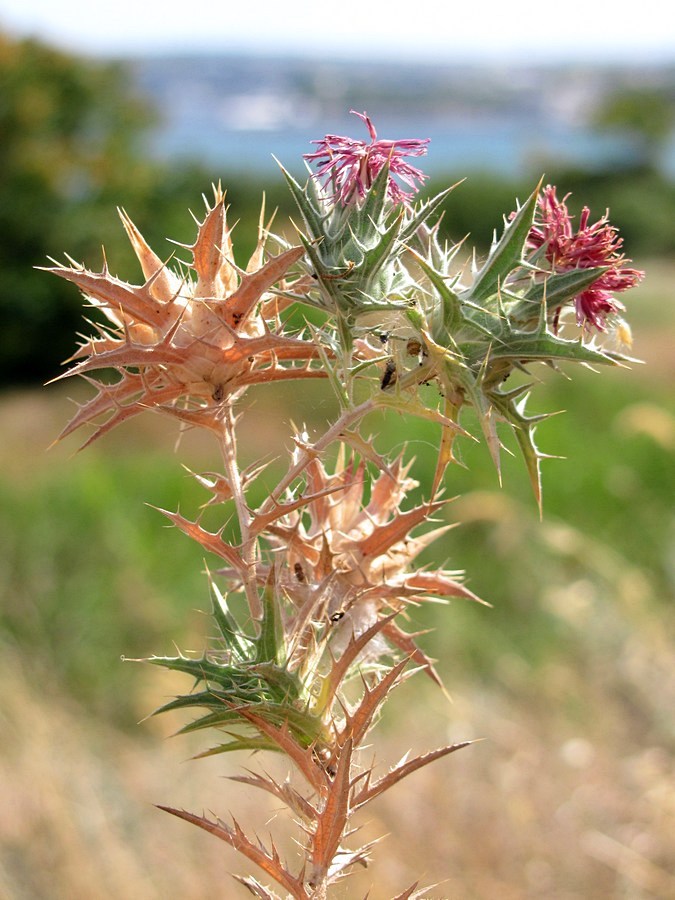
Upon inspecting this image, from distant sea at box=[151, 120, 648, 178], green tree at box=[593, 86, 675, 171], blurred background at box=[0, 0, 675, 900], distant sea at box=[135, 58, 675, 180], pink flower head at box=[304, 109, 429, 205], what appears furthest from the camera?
green tree at box=[593, 86, 675, 171]

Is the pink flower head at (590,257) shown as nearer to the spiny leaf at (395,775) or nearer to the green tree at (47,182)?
the spiny leaf at (395,775)

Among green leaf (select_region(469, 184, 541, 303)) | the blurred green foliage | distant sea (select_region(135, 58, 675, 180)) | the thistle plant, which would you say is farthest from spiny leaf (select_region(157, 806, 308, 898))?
the blurred green foliage

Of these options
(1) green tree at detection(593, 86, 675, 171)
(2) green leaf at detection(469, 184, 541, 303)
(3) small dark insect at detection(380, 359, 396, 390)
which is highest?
(1) green tree at detection(593, 86, 675, 171)

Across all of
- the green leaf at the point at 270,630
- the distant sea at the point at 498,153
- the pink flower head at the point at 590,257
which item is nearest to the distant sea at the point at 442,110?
the distant sea at the point at 498,153

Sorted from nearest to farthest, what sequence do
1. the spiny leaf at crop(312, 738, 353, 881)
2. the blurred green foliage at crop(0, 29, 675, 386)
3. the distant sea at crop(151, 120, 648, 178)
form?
Answer: the spiny leaf at crop(312, 738, 353, 881) < the blurred green foliage at crop(0, 29, 675, 386) < the distant sea at crop(151, 120, 648, 178)

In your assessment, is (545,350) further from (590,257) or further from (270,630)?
(270,630)

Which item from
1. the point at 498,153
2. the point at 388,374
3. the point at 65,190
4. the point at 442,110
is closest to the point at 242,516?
the point at 388,374

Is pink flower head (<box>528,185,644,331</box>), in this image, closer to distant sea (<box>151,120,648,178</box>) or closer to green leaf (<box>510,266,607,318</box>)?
green leaf (<box>510,266,607,318</box>)

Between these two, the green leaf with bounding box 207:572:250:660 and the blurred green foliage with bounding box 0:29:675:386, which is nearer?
the green leaf with bounding box 207:572:250:660
